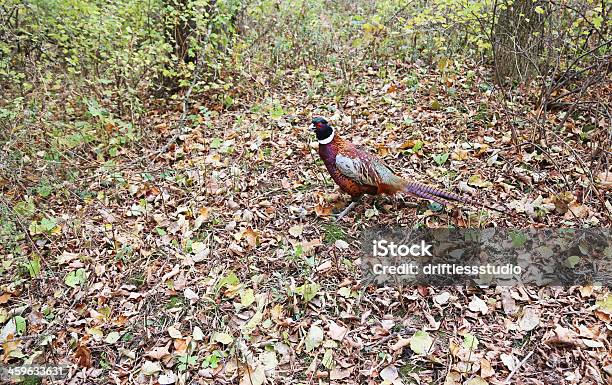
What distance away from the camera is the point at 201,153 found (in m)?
5.34

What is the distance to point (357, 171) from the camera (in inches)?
147

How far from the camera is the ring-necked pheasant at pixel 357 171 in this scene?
3729 mm

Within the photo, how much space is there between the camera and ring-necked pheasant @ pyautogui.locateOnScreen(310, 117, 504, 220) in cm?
373

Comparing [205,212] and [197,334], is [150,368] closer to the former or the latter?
[197,334]

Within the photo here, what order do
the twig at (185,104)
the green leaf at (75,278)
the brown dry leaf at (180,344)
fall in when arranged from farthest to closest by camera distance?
1. the twig at (185,104)
2. the green leaf at (75,278)
3. the brown dry leaf at (180,344)

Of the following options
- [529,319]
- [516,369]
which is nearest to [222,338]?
[516,369]

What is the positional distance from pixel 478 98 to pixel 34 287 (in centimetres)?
518

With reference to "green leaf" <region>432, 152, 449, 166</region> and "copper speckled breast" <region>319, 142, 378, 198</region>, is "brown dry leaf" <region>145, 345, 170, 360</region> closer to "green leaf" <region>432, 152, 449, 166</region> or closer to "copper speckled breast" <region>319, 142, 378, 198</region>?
"copper speckled breast" <region>319, 142, 378, 198</region>

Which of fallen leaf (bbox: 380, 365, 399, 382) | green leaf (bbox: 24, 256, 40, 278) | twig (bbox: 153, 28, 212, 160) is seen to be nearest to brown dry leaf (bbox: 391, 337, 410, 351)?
fallen leaf (bbox: 380, 365, 399, 382)

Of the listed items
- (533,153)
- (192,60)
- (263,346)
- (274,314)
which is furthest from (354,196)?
(192,60)

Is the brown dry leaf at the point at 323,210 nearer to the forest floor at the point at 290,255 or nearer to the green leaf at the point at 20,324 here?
the forest floor at the point at 290,255

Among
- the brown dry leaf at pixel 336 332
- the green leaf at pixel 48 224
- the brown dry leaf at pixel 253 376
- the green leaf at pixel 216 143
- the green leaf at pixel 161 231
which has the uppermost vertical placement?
the green leaf at pixel 48 224

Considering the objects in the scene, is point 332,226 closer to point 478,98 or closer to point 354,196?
point 354,196

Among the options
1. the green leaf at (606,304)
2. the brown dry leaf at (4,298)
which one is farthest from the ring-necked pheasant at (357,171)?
the brown dry leaf at (4,298)
